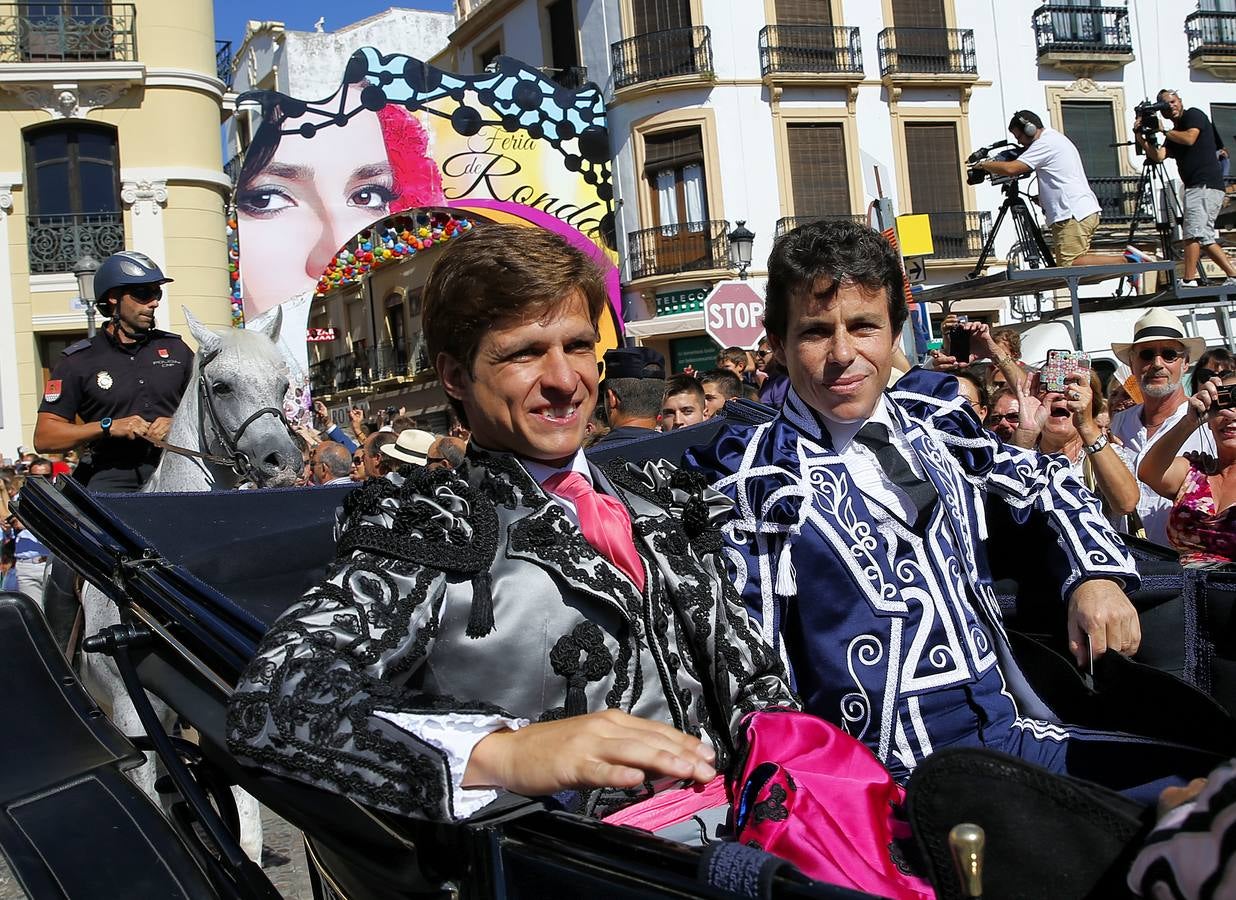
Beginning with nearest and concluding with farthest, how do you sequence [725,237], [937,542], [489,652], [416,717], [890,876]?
1. [416,717]
2. [890,876]
3. [489,652]
4. [937,542]
5. [725,237]

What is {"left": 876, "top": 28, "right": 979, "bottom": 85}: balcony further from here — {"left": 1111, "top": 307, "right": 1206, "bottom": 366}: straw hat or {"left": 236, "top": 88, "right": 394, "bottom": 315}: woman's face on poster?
{"left": 1111, "top": 307, "right": 1206, "bottom": 366}: straw hat

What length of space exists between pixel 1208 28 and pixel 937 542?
28890mm

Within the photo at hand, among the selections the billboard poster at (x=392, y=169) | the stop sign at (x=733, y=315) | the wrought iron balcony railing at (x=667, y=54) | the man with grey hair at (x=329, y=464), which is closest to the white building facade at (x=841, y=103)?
the wrought iron balcony railing at (x=667, y=54)

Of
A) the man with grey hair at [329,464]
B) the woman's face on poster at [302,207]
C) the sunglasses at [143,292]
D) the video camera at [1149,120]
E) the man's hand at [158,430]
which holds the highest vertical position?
the woman's face on poster at [302,207]

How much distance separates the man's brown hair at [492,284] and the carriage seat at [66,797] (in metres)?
1.16

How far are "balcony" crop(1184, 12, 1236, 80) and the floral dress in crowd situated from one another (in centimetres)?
2646

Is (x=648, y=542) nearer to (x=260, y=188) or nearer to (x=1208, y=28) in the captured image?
(x=260, y=188)

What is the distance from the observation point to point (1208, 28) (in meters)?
26.4

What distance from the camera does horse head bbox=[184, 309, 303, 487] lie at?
434cm

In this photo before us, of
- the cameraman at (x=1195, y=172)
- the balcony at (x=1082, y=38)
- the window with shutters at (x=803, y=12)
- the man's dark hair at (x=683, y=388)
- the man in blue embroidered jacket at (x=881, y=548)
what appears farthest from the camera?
the balcony at (x=1082, y=38)

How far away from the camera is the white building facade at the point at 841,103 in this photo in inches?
977

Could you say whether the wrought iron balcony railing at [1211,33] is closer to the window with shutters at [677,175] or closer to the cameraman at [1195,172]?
the window with shutters at [677,175]

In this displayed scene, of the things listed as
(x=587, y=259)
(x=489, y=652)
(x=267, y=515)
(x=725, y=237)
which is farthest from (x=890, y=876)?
(x=725, y=237)

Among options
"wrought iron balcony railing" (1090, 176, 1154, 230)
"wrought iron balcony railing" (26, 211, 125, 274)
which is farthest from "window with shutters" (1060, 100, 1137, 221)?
"wrought iron balcony railing" (26, 211, 125, 274)
